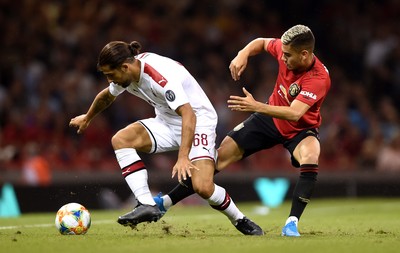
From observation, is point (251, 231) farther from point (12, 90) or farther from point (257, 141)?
point (12, 90)

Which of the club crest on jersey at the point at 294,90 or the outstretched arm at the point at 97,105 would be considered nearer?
the club crest on jersey at the point at 294,90

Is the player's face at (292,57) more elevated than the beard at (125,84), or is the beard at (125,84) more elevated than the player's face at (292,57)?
the player's face at (292,57)

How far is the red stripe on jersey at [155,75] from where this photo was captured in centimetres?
801

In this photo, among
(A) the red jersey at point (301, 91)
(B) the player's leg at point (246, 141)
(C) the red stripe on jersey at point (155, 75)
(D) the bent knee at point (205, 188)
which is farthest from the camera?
(B) the player's leg at point (246, 141)

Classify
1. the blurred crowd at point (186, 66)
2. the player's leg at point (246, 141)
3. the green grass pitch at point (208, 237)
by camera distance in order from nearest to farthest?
the green grass pitch at point (208, 237)
the player's leg at point (246, 141)
the blurred crowd at point (186, 66)

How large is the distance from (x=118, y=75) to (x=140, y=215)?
A: 4.26 ft

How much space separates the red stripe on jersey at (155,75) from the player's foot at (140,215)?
114 cm

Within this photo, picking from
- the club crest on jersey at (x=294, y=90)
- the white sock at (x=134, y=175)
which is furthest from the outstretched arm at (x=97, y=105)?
the club crest on jersey at (x=294, y=90)

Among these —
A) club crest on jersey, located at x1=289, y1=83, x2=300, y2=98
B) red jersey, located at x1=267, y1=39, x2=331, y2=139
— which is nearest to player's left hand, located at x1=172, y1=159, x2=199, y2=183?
red jersey, located at x1=267, y1=39, x2=331, y2=139

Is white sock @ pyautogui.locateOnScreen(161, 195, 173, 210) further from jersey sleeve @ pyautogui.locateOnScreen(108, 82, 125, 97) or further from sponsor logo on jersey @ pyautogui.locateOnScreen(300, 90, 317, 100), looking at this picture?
sponsor logo on jersey @ pyautogui.locateOnScreen(300, 90, 317, 100)

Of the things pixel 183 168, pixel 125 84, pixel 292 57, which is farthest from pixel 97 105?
pixel 292 57

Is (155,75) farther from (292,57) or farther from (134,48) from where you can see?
(292,57)

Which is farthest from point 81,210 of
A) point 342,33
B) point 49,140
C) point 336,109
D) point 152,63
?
point 342,33

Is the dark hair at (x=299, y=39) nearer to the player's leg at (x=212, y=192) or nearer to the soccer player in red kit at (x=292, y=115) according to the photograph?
the soccer player in red kit at (x=292, y=115)
